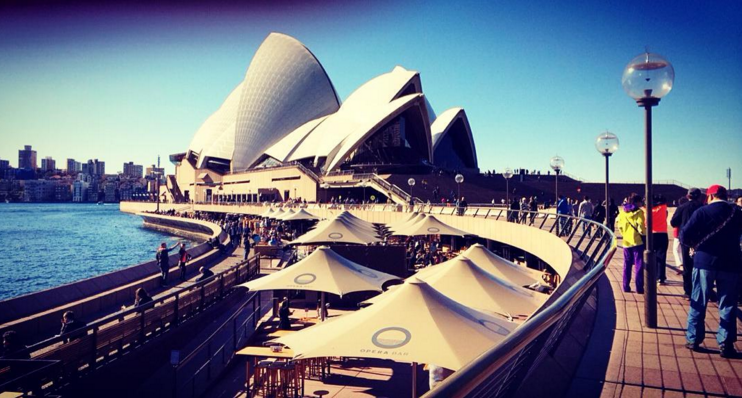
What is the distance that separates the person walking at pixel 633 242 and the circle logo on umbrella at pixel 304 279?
5.33 meters

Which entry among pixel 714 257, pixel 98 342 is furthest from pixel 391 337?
pixel 98 342

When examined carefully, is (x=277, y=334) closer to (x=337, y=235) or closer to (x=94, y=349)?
(x=94, y=349)

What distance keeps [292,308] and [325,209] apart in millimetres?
21230

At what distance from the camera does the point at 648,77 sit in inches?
187

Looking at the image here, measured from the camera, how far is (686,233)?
4160 millimetres

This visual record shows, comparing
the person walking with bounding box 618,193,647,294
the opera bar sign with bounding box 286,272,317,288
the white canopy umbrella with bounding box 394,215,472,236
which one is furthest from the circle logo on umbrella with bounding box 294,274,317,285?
the white canopy umbrella with bounding box 394,215,472,236

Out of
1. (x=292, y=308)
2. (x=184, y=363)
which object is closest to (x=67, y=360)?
(x=184, y=363)

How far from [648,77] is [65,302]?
42.5 ft

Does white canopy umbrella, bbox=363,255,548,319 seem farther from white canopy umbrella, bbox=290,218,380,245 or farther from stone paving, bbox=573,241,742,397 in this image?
white canopy umbrella, bbox=290,218,380,245

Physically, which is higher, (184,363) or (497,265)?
(497,265)

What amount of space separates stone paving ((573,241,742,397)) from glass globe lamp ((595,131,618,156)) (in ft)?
14.5

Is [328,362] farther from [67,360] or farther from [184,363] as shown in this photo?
[67,360]

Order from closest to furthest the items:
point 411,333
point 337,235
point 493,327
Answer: point 411,333 → point 493,327 → point 337,235

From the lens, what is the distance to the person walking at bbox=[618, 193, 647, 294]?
619cm
